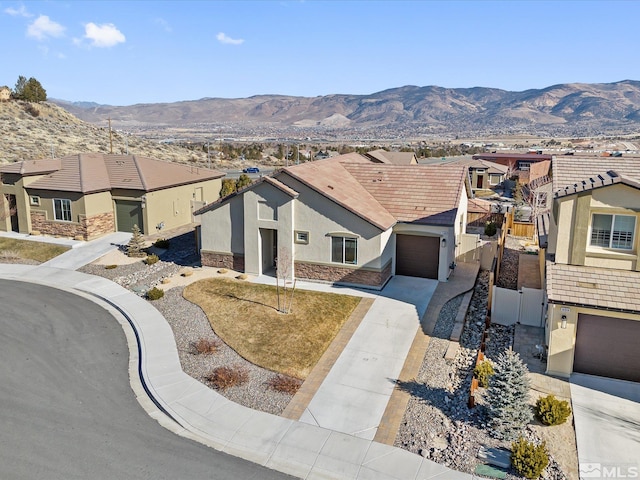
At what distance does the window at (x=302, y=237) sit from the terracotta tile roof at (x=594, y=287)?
11788 millimetres

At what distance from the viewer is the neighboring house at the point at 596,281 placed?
16875 millimetres

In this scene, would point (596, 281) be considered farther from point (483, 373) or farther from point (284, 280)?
point (284, 280)

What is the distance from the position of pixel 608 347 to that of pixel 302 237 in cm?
1449

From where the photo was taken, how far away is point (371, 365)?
18.3 meters

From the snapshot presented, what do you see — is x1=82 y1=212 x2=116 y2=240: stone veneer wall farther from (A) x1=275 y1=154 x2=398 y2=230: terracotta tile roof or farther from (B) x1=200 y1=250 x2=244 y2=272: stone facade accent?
(A) x1=275 y1=154 x2=398 y2=230: terracotta tile roof

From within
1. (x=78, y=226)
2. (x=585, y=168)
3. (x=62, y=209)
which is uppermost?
(x=585, y=168)

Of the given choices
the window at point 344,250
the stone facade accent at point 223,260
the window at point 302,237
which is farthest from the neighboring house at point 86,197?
the window at point 344,250

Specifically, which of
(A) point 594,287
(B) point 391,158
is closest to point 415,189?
(A) point 594,287

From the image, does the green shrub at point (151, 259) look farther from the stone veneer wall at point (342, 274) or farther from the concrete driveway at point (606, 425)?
the concrete driveway at point (606, 425)

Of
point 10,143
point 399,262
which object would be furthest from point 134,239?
point 10,143

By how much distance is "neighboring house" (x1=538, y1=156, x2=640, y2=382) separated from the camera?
664 inches

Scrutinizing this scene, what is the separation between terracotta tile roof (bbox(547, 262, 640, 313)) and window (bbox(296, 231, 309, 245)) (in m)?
11.8

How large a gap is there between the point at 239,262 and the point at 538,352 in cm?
1565

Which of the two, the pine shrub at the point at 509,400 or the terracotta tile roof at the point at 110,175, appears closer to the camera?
the pine shrub at the point at 509,400
